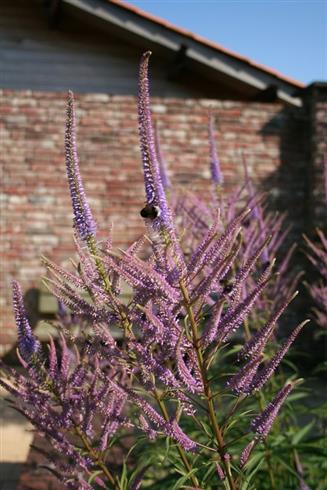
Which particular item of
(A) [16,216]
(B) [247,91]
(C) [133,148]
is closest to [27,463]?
(A) [16,216]

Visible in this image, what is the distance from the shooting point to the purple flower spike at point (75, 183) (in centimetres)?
156

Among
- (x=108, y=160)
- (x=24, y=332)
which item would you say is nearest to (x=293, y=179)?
(x=108, y=160)

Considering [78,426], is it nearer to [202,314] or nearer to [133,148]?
[202,314]

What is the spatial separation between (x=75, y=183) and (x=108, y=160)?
7489mm

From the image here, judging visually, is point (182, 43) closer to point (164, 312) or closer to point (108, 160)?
point (108, 160)

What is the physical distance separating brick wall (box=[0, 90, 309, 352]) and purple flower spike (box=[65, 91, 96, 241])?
285 inches

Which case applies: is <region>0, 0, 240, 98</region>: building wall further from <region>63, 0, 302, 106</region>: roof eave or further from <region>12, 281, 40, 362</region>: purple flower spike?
<region>12, 281, 40, 362</region>: purple flower spike

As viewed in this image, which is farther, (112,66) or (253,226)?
(112,66)

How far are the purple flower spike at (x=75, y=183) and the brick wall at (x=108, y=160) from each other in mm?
7233

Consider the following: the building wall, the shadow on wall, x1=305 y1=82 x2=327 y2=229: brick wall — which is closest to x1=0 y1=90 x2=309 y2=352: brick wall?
the shadow on wall

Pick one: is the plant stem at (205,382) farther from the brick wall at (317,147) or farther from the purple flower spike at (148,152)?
the brick wall at (317,147)

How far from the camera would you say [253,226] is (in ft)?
9.84

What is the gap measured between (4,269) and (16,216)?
0.71 metres

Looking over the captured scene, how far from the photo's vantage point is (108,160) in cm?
898
